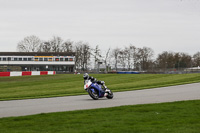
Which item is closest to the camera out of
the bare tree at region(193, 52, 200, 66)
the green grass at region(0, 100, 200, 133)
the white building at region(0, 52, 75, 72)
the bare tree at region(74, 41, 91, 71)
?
the green grass at region(0, 100, 200, 133)

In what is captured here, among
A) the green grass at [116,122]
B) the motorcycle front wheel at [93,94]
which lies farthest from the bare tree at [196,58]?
the green grass at [116,122]

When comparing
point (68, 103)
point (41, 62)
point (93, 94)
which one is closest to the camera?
point (68, 103)

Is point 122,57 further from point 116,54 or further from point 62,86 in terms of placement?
point 62,86

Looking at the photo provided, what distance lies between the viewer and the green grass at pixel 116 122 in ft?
24.4

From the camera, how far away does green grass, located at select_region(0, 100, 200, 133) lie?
7.44 m

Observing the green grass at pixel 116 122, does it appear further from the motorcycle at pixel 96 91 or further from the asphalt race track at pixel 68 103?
the motorcycle at pixel 96 91

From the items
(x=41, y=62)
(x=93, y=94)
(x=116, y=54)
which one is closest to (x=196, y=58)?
(x=116, y=54)

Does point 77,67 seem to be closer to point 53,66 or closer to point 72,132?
point 53,66

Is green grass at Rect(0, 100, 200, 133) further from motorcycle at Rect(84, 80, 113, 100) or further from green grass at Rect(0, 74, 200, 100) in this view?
green grass at Rect(0, 74, 200, 100)

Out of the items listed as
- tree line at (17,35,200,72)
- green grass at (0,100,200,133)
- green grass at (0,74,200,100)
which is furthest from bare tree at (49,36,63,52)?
green grass at (0,100,200,133)

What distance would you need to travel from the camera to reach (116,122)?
844 centimetres

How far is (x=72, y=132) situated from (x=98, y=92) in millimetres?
9179

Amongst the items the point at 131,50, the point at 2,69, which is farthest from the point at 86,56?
the point at 2,69

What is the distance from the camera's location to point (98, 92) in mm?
16484
